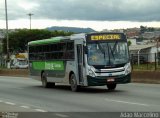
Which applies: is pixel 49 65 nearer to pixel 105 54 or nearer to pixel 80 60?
pixel 80 60

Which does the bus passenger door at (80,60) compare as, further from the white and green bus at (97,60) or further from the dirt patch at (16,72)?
the dirt patch at (16,72)

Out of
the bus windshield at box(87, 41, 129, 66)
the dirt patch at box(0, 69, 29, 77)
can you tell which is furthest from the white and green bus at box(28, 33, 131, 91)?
the dirt patch at box(0, 69, 29, 77)

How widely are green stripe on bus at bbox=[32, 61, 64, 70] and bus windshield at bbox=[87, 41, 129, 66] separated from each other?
332cm

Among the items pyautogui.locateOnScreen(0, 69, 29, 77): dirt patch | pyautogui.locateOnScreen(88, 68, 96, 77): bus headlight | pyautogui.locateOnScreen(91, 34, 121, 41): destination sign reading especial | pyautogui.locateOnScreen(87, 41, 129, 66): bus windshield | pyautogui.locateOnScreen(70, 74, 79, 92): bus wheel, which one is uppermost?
pyautogui.locateOnScreen(91, 34, 121, 41): destination sign reading especial

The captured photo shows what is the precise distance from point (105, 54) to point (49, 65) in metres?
5.90

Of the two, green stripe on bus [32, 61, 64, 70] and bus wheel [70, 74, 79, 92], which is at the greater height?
green stripe on bus [32, 61, 64, 70]

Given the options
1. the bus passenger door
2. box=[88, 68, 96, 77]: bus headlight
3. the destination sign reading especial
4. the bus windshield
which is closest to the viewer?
box=[88, 68, 96, 77]: bus headlight

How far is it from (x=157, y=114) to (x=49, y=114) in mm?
3267

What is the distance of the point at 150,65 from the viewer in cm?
3102

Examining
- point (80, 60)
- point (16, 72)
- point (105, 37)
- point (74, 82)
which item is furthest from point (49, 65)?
point (16, 72)

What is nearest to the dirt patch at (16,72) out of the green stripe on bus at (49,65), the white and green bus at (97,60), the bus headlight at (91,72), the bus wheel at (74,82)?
the green stripe on bus at (49,65)

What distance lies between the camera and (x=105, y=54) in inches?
863

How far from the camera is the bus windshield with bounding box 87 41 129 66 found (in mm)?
21891

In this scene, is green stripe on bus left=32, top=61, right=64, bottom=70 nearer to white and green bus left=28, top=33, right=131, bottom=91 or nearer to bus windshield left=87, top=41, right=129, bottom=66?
white and green bus left=28, top=33, right=131, bottom=91
